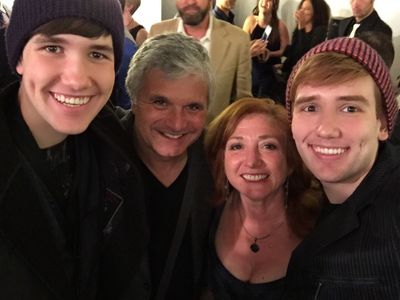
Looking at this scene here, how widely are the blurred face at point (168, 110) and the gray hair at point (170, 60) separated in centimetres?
2

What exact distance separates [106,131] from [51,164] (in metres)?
0.23

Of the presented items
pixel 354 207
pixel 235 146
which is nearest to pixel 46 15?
pixel 235 146

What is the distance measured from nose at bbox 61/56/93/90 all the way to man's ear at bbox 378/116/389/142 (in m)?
0.83

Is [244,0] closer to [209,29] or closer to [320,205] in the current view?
[209,29]

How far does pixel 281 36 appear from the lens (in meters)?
4.14

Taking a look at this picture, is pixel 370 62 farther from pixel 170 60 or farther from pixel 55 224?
pixel 55 224

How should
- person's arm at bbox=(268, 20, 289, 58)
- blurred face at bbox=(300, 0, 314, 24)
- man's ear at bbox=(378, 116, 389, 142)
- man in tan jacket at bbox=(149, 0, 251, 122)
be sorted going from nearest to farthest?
man's ear at bbox=(378, 116, 389, 142) → man in tan jacket at bbox=(149, 0, 251, 122) → person's arm at bbox=(268, 20, 289, 58) → blurred face at bbox=(300, 0, 314, 24)

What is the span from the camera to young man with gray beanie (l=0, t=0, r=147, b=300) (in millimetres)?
1013

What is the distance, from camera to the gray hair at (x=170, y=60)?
149 centimetres

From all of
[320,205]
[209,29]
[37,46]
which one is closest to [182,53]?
[37,46]

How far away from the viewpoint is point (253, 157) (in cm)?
150

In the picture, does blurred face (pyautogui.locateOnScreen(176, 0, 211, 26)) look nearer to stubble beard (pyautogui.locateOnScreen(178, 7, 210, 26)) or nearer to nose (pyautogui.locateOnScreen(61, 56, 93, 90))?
stubble beard (pyautogui.locateOnScreen(178, 7, 210, 26))

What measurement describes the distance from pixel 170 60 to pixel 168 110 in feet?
0.59

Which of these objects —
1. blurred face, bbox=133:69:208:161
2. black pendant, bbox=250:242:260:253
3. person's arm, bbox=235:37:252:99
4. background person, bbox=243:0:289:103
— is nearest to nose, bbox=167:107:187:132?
blurred face, bbox=133:69:208:161
